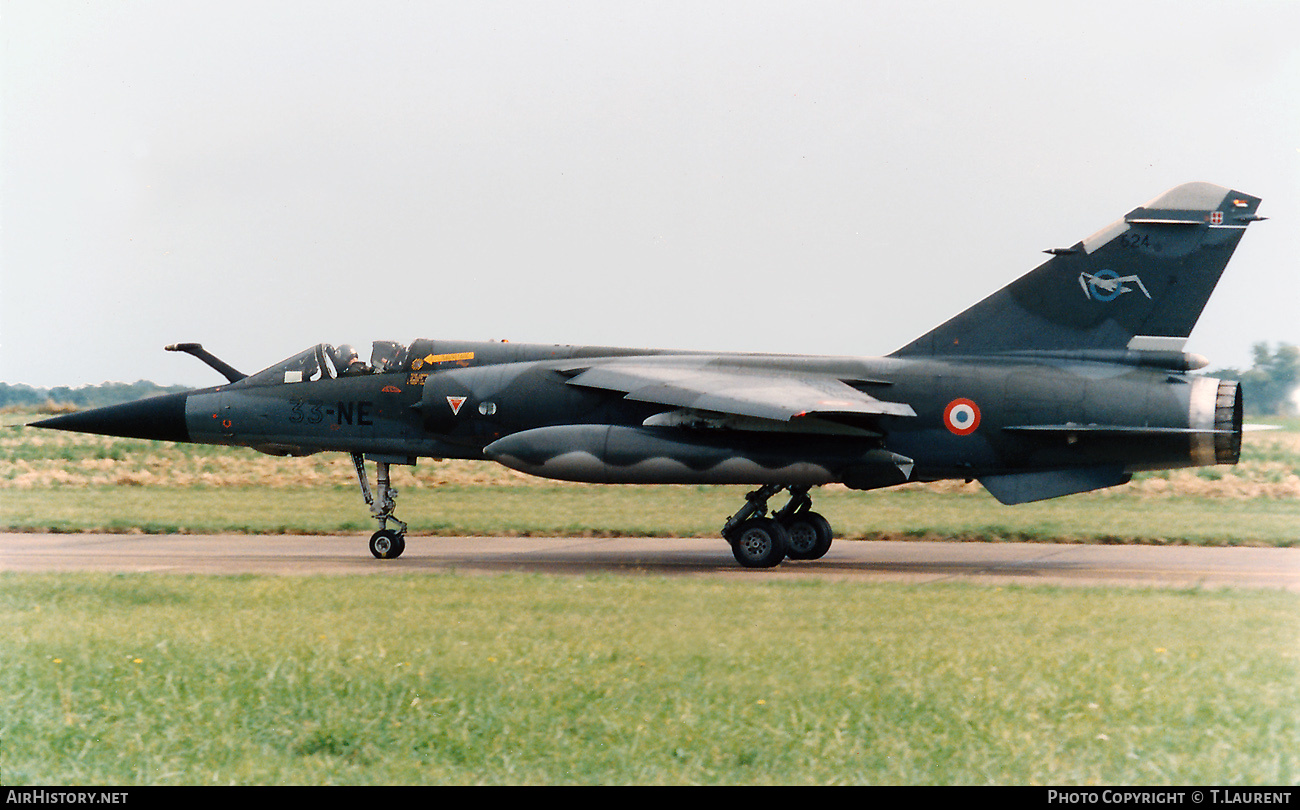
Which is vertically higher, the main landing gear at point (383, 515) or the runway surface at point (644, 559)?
the main landing gear at point (383, 515)

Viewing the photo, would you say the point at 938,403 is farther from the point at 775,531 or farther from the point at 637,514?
the point at 637,514

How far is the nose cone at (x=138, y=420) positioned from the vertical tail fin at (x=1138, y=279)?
1178 cm

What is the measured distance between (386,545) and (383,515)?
491 millimetres

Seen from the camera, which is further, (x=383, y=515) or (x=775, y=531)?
(x=383, y=515)

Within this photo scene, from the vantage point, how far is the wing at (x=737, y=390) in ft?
49.8

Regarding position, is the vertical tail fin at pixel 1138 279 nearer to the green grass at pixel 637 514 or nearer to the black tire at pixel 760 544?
the black tire at pixel 760 544

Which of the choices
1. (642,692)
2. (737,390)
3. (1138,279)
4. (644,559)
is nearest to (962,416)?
(1138,279)

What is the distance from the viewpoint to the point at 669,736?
23.0 ft

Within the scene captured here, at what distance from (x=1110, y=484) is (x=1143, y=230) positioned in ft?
10.9

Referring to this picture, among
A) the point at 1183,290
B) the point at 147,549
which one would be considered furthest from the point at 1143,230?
the point at 147,549

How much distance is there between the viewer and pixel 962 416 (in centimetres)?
1653

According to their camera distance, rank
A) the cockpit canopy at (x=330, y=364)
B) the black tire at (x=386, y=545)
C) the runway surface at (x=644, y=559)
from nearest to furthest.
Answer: the runway surface at (x=644, y=559), the black tire at (x=386, y=545), the cockpit canopy at (x=330, y=364)

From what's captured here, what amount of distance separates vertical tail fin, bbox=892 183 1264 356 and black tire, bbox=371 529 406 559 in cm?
852

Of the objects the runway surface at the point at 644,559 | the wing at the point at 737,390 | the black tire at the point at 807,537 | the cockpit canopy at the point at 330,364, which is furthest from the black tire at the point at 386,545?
the black tire at the point at 807,537
